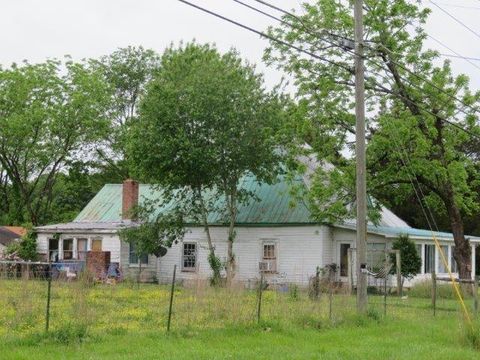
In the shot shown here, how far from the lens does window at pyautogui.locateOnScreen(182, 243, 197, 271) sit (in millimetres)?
38500

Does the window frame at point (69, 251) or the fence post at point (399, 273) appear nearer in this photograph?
the fence post at point (399, 273)

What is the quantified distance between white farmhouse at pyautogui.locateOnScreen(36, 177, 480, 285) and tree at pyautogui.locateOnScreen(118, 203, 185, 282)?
1.57 metres

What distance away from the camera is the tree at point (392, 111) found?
99.6ft

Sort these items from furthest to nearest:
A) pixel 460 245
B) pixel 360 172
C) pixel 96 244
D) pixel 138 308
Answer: pixel 96 244
pixel 460 245
pixel 138 308
pixel 360 172

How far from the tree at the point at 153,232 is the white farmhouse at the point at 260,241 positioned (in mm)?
1573

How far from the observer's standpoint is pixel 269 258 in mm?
36062

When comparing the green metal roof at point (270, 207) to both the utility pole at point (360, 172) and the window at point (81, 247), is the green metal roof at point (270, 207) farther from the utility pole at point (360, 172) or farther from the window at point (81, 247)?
the utility pole at point (360, 172)

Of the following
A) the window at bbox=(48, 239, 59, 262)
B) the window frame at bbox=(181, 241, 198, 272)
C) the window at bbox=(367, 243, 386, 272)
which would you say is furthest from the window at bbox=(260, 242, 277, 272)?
the window at bbox=(48, 239, 59, 262)

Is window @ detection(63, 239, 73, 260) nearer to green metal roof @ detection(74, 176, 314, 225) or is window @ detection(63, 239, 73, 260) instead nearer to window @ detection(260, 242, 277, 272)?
green metal roof @ detection(74, 176, 314, 225)

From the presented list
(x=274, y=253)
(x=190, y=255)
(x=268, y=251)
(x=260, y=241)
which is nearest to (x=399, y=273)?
(x=274, y=253)

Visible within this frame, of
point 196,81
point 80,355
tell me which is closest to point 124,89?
point 196,81

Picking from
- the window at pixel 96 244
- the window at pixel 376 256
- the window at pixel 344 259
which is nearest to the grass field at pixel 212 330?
the window at pixel 376 256

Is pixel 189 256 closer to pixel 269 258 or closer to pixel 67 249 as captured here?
pixel 269 258

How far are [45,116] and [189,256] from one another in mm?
14543
